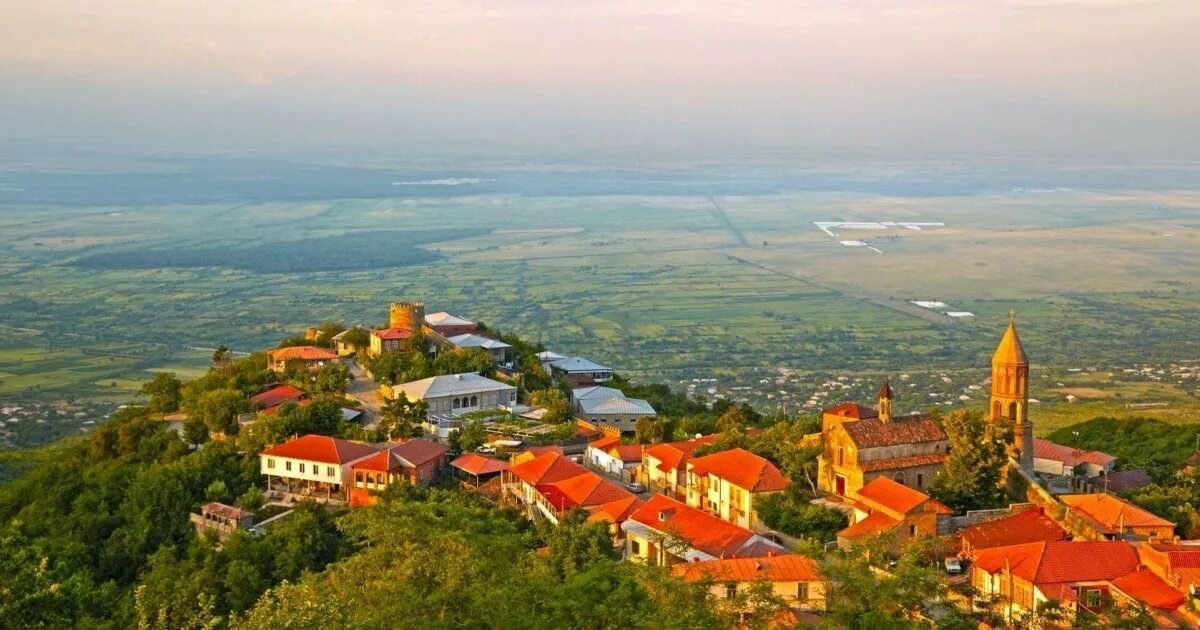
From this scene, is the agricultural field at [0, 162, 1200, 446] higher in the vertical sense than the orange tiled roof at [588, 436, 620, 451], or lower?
lower

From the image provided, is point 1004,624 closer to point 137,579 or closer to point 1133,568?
point 1133,568

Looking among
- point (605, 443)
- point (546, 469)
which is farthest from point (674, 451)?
point (546, 469)

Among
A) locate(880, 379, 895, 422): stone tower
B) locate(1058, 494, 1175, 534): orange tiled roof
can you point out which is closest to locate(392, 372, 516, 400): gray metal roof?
locate(880, 379, 895, 422): stone tower

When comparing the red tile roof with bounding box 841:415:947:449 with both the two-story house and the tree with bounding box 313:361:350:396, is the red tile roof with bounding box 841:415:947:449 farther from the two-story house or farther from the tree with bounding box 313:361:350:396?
the tree with bounding box 313:361:350:396

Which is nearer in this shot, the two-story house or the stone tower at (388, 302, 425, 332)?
the two-story house

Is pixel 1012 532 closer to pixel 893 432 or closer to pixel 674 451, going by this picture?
pixel 893 432

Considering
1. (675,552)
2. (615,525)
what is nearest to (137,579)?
(615,525)
